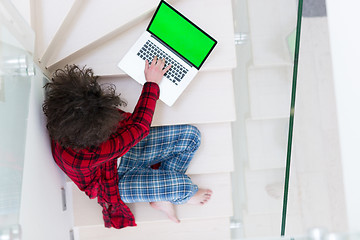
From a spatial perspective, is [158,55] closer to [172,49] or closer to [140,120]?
[172,49]

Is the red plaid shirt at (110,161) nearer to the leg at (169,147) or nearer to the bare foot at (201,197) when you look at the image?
the leg at (169,147)

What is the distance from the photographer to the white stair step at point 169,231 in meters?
2.03

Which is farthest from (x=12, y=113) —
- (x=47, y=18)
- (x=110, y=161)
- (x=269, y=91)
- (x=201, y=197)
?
(x=201, y=197)

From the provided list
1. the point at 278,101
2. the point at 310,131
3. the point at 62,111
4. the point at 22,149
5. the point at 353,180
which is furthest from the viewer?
the point at 310,131

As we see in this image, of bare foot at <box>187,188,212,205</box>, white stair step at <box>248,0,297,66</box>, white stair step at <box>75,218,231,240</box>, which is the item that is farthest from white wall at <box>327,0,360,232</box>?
white stair step at <box>75,218,231,240</box>

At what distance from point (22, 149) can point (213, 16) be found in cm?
113

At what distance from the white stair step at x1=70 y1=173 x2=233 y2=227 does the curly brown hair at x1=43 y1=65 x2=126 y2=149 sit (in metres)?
0.74

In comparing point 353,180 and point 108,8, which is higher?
point 108,8

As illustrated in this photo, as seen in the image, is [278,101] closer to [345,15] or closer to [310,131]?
[310,131]

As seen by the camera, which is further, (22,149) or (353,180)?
(22,149)

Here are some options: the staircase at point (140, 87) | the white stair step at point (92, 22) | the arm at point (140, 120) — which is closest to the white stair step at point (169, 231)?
the staircase at point (140, 87)

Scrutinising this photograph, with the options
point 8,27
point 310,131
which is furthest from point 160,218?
point 8,27

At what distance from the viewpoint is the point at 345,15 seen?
1.05 meters

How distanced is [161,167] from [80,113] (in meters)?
0.79
